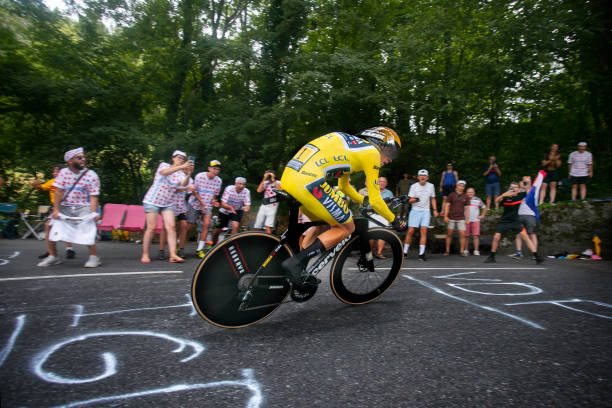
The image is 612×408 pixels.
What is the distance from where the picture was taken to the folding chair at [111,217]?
12.2 metres

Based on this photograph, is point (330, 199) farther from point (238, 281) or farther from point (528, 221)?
point (528, 221)

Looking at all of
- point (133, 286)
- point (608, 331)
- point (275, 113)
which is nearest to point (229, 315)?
point (133, 286)

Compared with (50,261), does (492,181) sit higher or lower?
higher

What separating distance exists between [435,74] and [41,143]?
49.7 feet

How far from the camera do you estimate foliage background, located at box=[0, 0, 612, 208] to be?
12.2m

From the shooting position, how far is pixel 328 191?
321cm

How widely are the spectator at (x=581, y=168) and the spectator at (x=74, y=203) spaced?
41.3 ft

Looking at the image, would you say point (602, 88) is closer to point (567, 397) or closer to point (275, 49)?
point (275, 49)

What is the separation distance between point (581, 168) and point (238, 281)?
11728 mm

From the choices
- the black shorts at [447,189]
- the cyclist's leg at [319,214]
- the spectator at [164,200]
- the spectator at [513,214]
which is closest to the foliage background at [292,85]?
the black shorts at [447,189]

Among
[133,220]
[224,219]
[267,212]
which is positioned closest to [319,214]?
[224,219]

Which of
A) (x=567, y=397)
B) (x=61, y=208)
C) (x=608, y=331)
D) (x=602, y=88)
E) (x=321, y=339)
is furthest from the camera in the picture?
(x=602, y=88)

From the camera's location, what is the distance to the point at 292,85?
13.4 metres

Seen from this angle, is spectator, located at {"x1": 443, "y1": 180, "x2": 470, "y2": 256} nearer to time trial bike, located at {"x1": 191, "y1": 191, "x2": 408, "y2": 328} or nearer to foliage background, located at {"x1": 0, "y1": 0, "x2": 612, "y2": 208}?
foliage background, located at {"x1": 0, "y1": 0, "x2": 612, "y2": 208}
